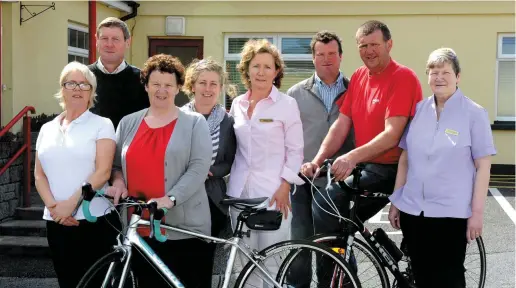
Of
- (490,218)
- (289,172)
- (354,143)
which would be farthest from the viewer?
(490,218)

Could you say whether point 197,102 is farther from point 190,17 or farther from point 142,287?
point 190,17

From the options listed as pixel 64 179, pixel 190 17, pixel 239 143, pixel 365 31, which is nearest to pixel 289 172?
pixel 239 143

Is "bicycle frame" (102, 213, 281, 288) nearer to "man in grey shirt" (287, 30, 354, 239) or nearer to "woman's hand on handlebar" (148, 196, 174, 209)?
"woman's hand on handlebar" (148, 196, 174, 209)

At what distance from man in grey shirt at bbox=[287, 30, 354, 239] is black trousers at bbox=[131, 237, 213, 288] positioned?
0.97 m

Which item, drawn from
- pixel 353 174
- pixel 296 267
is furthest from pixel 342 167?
pixel 296 267

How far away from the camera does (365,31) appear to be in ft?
14.5

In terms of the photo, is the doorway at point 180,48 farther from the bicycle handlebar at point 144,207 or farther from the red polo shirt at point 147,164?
the bicycle handlebar at point 144,207

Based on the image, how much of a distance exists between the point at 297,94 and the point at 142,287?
1808mm

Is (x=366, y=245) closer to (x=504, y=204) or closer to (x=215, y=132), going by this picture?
(x=215, y=132)

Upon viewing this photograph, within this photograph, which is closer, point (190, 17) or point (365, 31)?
point (365, 31)

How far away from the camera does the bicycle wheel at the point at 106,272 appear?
144 inches

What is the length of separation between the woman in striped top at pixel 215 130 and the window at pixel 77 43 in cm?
673

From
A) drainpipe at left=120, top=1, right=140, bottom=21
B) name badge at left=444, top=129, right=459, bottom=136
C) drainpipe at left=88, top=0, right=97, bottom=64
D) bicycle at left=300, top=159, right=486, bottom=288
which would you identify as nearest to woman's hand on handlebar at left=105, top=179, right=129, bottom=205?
bicycle at left=300, top=159, right=486, bottom=288

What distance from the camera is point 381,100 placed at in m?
4.34
